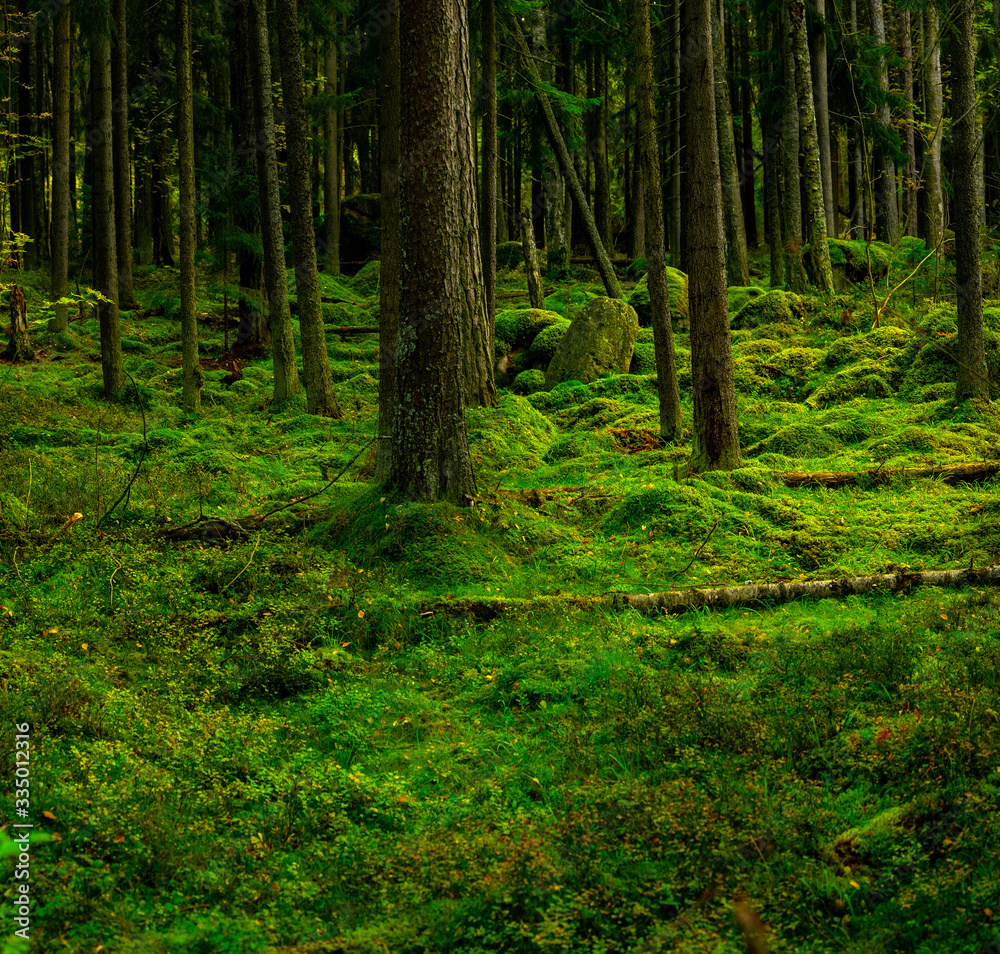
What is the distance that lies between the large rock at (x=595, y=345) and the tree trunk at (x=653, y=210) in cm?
432

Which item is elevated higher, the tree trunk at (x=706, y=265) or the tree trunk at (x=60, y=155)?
the tree trunk at (x=60, y=155)

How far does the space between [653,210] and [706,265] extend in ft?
7.14

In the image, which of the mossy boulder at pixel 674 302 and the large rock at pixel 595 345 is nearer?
the large rock at pixel 595 345

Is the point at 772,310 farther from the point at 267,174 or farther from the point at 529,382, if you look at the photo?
the point at 267,174

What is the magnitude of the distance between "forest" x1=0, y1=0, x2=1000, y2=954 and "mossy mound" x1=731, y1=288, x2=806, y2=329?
87mm

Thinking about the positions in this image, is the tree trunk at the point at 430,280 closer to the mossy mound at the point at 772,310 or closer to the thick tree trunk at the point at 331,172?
the mossy mound at the point at 772,310

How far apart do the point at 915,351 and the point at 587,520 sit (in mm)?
7660

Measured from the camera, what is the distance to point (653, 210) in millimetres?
10992

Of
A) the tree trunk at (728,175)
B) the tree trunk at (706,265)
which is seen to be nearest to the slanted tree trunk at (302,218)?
the tree trunk at (706,265)

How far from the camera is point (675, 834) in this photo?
3.90m

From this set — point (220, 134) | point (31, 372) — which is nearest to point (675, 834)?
point (31, 372)

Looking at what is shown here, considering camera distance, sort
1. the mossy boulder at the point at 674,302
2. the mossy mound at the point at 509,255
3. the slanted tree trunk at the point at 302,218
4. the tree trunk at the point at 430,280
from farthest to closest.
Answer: the mossy mound at the point at 509,255 < the mossy boulder at the point at 674,302 < the slanted tree trunk at the point at 302,218 < the tree trunk at the point at 430,280

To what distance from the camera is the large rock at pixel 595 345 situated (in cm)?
1591

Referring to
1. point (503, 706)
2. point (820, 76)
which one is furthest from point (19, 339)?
point (820, 76)
